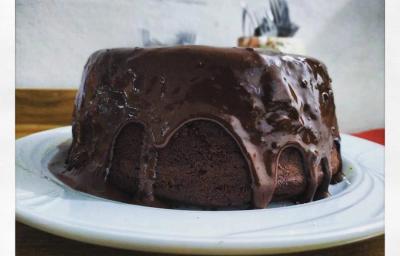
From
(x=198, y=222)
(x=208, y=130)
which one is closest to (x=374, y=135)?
(x=208, y=130)

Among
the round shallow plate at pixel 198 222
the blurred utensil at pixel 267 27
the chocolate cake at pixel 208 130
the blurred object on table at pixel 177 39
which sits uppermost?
the blurred utensil at pixel 267 27

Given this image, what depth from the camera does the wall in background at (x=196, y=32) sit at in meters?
0.92

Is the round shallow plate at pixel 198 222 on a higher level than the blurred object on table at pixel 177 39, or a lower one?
lower

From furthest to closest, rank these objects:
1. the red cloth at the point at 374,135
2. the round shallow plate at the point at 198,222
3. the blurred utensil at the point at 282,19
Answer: the blurred utensil at the point at 282,19 → the red cloth at the point at 374,135 → the round shallow plate at the point at 198,222

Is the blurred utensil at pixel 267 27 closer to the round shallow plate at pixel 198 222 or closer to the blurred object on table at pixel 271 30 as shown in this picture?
the blurred object on table at pixel 271 30

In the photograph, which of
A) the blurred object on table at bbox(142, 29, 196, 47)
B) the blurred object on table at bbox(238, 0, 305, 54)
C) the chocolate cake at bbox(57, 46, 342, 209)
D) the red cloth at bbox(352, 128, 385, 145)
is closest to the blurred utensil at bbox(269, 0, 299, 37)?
the blurred object on table at bbox(238, 0, 305, 54)

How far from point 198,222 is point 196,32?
121 cm

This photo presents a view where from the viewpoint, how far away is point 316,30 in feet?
5.68

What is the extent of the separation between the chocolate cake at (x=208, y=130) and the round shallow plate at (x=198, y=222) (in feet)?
0.24

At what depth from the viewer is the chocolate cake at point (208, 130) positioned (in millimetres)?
743

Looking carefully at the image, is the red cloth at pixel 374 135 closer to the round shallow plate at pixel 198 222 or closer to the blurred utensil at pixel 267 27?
the round shallow plate at pixel 198 222

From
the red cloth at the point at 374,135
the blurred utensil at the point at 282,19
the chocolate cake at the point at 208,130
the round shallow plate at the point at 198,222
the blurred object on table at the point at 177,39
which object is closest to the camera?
the round shallow plate at the point at 198,222

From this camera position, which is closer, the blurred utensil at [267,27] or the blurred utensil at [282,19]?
the blurred utensil at [282,19]

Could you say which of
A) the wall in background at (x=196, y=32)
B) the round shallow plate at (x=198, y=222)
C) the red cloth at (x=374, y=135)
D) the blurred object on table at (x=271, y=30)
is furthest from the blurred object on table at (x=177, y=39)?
the round shallow plate at (x=198, y=222)
